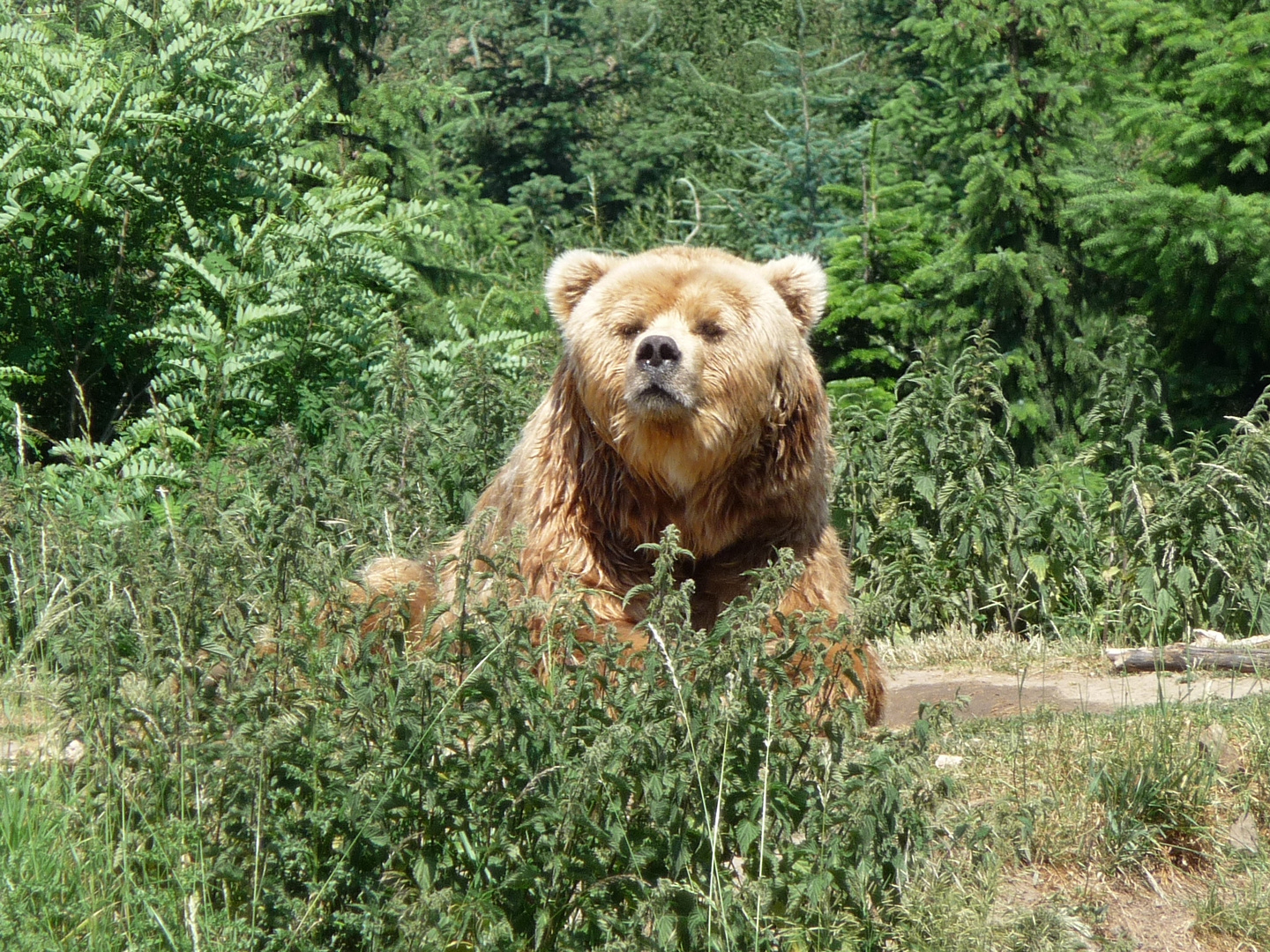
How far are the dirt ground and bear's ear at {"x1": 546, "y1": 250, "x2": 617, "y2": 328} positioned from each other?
68.6 inches

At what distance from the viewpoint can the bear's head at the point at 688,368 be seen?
4.03 metres

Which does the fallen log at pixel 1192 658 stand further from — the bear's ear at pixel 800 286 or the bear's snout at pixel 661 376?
the bear's snout at pixel 661 376

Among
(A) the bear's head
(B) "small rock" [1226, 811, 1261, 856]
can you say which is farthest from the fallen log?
(A) the bear's head

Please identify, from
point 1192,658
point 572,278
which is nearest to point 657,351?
point 572,278

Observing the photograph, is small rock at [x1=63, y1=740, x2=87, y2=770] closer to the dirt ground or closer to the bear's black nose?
the bear's black nose

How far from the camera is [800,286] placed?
4.49m

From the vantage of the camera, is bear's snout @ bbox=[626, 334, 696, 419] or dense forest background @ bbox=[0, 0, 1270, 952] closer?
dense forest background @ bbox=[0, 0, 1270, 952]

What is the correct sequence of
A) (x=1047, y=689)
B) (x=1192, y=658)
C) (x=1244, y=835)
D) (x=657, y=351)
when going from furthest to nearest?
1. (x=1047, y=689)
2. (x=1192, y=658)
3. (x=657, y=351)
4. (x=1244, y=835)

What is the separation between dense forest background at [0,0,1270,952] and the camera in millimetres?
2652

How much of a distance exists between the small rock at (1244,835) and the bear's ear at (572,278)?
7.94 ft

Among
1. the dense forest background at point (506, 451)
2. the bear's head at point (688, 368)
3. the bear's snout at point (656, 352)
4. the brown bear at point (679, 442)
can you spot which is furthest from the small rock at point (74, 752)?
the bear's snout at point (656, 352)

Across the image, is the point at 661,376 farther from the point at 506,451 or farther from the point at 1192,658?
the point at 1192,658

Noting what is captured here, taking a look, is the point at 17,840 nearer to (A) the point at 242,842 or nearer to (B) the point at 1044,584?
(A) the point at 242,842

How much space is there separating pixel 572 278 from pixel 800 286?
2.45ft
